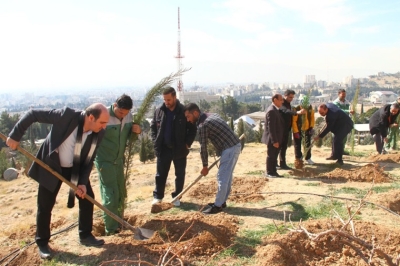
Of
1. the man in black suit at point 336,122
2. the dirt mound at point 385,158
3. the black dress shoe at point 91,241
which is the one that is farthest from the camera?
the dirt mound at point 385,158

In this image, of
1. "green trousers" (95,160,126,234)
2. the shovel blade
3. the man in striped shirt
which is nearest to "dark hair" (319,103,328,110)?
the man in striped shirt

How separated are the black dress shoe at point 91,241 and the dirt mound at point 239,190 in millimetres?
2280

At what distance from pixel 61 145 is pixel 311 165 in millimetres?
6392

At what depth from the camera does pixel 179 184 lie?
5746 mm

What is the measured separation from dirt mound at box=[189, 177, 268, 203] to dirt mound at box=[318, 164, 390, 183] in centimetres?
148

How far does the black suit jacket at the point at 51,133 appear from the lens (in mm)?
3670

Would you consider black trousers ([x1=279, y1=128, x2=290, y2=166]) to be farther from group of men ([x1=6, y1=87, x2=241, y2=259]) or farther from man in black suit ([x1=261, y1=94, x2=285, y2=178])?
group of men ([x1=6, y1=87, x2=241, y2=259])

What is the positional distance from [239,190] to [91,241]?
10.1 ft

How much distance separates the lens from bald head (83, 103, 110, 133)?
361cm

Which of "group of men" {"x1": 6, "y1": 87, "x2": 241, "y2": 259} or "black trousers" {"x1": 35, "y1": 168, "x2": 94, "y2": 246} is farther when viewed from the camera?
"black trousers" {"x1": 35, "y1": 168, "x2": 94, "y2": 246}

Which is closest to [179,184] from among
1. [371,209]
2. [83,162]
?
[83,162]

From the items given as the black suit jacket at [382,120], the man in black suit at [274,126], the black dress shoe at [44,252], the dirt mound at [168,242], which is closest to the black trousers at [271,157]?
the man in black suit at [274,126]

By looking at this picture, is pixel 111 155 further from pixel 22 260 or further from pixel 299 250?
pixel 299 250

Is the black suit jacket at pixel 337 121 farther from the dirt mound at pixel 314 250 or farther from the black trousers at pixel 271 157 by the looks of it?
the dirt mound at pixel 314 250
